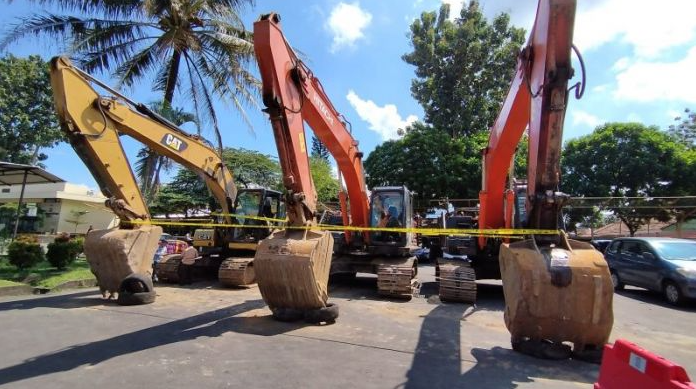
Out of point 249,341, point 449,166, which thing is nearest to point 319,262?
point 249,341

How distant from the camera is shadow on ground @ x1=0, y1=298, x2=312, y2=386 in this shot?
434cm

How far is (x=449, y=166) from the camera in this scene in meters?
24.5

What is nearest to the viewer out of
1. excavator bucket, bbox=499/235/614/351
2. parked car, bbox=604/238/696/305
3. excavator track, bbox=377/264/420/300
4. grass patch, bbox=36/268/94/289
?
excavator bucket, bbox=499/235/614/351

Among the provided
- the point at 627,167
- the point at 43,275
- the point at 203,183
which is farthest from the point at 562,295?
the point at 203,183

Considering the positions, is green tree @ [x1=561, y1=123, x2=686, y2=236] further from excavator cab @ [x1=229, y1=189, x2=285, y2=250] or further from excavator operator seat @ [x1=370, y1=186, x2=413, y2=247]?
excavator cab @ [x1=229, y1=189, x2=285, y2=250]

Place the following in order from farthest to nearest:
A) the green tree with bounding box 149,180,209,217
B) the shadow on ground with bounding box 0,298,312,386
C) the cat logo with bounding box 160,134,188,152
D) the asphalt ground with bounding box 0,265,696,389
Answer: the green tree with bounding box 149,180,209,217 → the cat logo with bounding box 160,134,188,152 → the shadow on ground with bounding box 0,298,312,386 → the asphalt ground with bounding box 0,265,696,389

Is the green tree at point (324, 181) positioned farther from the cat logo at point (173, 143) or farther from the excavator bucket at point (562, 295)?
the excavator bucket at point (562, 295)

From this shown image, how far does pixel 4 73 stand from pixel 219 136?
54.8 ft

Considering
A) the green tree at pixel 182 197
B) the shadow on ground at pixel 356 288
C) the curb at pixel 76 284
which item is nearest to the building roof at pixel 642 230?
the shadow on ground at pixel 356 288

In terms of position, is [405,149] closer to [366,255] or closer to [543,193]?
[366,255]

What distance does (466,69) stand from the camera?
86.2 ft

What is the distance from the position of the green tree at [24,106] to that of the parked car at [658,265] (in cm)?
2760

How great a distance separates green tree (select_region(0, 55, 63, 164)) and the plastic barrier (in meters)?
27.9

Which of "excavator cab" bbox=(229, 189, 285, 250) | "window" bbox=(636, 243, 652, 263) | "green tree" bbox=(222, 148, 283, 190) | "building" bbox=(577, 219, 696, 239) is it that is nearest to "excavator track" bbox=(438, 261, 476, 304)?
"excavator cab" bbox=(229, 189, 285, 250)
